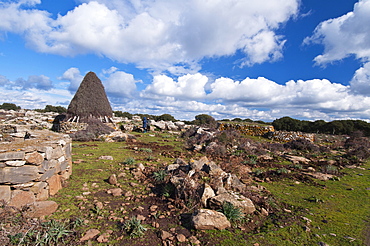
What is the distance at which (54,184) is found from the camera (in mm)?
4812

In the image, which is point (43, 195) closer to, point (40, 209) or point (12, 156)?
point (40, 209)

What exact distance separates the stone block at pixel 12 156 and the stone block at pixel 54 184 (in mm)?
976

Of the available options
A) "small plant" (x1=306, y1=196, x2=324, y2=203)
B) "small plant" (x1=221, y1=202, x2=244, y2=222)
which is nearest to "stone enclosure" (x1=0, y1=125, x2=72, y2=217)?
"small plant" (x1=221, y1=202, x2=244, y2=222)

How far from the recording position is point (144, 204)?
4586mm

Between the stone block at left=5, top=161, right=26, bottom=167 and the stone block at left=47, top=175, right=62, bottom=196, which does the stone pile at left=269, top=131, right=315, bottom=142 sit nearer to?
the stone block at left=47, top=175, right=62, bottom=196

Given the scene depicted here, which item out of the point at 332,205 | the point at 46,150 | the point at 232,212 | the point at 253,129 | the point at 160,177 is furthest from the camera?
the point at 253,129

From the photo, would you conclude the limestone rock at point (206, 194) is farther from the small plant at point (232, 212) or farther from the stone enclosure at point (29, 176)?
the stone enclosure at point (29, 176)

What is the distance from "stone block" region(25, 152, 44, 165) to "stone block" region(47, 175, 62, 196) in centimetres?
66

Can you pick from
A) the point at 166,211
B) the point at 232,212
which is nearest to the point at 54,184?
the point at 166,211

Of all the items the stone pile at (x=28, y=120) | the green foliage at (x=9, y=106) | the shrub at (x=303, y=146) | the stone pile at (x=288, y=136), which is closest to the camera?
the shrub at (x=303, y=146)

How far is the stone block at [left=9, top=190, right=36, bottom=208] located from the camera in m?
3.80

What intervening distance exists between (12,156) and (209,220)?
4.52 metres

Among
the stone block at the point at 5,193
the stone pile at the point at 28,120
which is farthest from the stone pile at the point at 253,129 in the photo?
the stone pile at the point at 28,120

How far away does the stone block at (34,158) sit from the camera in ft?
13.5
